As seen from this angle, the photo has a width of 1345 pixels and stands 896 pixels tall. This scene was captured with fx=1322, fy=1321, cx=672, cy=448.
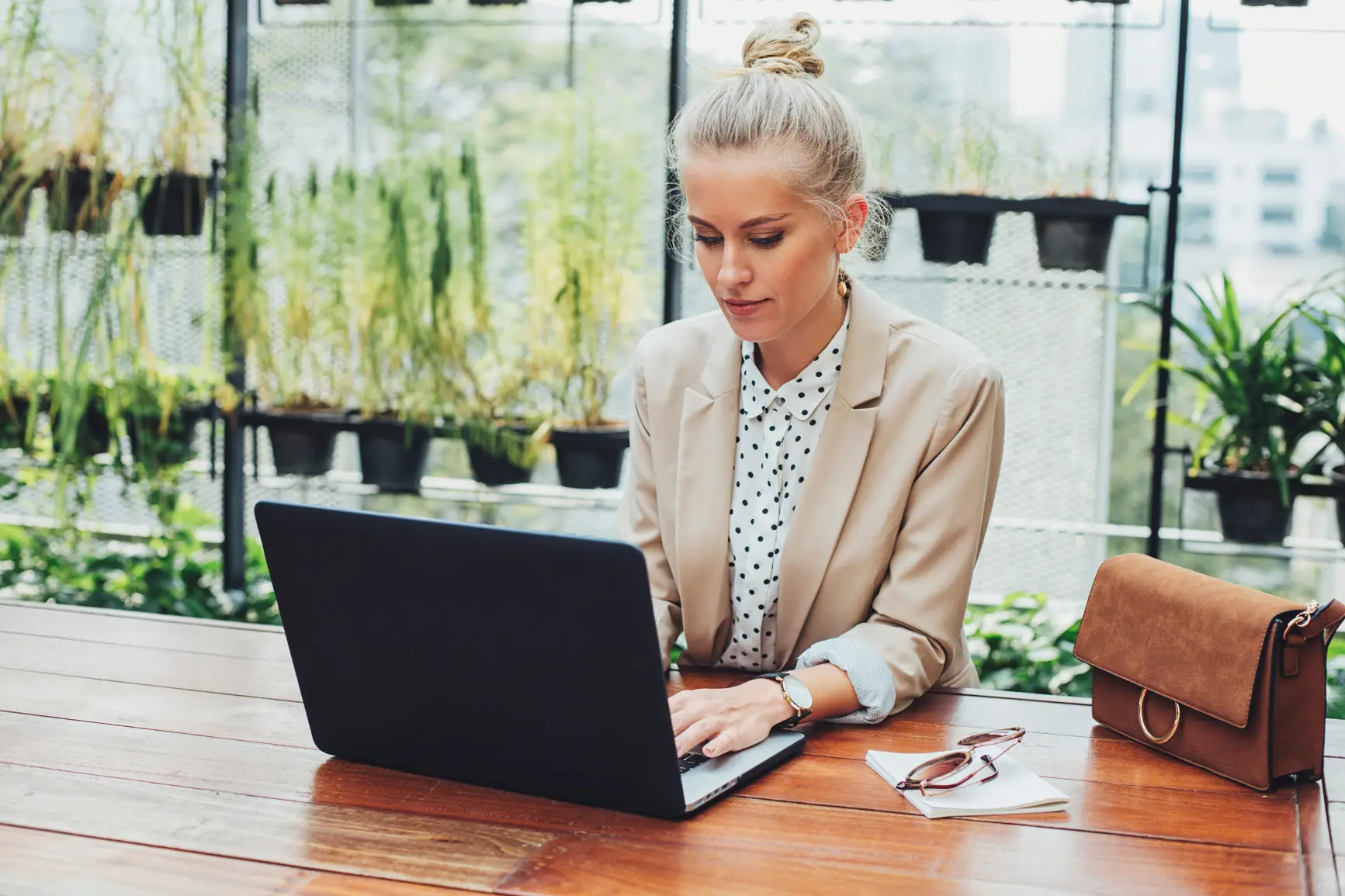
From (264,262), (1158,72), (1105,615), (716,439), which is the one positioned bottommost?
(1105,615)

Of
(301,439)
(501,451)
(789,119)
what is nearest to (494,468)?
(501,451)

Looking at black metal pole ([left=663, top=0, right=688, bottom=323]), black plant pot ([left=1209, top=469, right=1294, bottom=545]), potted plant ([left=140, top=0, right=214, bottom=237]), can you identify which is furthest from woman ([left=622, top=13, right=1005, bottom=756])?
potted plant ([left=140, top=0, right=214, bottom=237])

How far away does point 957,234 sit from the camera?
3.03 m

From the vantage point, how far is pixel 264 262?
3.39 metres

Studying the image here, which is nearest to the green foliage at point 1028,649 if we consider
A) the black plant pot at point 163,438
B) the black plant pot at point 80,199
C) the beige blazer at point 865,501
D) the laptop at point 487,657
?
the beige blazer at point 865,501

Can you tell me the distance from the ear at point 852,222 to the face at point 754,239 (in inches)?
2.0

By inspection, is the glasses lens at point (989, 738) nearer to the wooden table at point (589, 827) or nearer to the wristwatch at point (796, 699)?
the wooden table at point (589, 827)

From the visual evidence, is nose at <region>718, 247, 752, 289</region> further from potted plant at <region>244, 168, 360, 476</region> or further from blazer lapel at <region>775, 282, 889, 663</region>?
potted plant at <region>244, 168, 360, 476</region>

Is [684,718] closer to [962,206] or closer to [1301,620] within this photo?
[1301,620]

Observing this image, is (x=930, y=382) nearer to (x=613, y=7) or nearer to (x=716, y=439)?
(x=716, y=439)

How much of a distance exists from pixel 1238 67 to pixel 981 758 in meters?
2.47

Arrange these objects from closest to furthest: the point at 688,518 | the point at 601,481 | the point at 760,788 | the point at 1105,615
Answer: the point at 760,788 < the point at 1105,615 < the point at 688,518 < the point at 601,481

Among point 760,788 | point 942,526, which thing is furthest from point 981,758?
point 942,526

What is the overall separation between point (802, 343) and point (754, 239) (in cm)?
24
